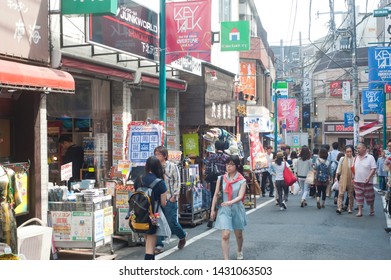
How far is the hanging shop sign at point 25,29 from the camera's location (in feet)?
25.3

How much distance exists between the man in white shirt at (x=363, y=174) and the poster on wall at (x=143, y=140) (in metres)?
4.82

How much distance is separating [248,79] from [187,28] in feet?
55.7

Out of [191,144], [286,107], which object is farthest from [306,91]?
[191,144]

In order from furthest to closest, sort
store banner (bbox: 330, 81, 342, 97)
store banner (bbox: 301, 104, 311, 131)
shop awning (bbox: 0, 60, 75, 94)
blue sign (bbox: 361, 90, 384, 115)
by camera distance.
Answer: store banner (bbox: 301, 104, 311, 131) → store banner (bbox: 330, 81, 342, 97) → blue sign (bbox: 361, 90, 384, 115) → shop awning (bbox: 0, 60, 75, 94)

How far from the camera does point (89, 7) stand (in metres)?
8.59

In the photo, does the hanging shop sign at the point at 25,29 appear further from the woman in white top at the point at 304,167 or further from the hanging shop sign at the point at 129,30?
the woman in white top at the point at 304,167

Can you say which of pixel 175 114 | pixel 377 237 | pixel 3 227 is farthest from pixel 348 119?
pixel 3 227

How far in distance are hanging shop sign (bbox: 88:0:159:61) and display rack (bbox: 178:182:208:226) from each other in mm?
3052

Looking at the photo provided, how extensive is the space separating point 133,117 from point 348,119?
23487 mm

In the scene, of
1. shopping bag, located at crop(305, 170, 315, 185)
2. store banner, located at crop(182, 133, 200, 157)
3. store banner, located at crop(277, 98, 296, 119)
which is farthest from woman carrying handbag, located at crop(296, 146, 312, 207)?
store banner, located at crop(277, 98, 296, 119)

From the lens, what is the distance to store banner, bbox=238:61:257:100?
93.1ft

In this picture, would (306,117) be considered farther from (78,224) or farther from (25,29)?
(78,224)

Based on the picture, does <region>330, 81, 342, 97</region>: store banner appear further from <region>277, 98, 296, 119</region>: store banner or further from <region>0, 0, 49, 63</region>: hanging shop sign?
<region>0, 0, 49, 63</region>: hanging shop sign

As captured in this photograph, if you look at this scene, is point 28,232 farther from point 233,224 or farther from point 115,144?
point 115,144
